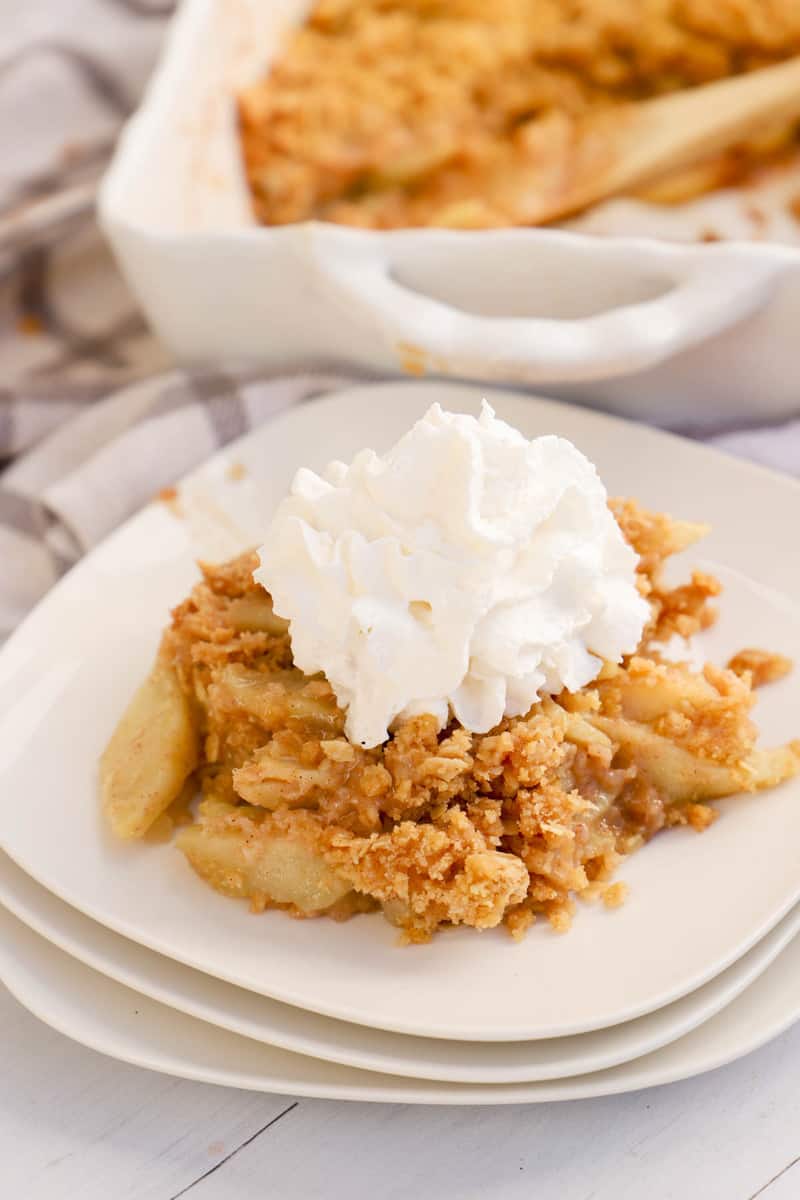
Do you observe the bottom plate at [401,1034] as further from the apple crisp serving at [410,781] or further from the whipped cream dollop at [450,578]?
the whipped cream dollop at [450,578]

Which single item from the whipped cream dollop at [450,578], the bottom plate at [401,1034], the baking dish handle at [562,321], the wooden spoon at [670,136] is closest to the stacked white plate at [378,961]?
the bottom plate at [401,1034]

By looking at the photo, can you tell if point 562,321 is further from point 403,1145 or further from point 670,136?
point 403,1145

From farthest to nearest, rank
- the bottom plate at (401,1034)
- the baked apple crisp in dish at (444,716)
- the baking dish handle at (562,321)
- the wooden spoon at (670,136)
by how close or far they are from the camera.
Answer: the wooden spoon at (670,136) → the baking dish handle at (562,321) → the baked apple crisp in dish at (444,716) → the bottom plate at (401,1034)

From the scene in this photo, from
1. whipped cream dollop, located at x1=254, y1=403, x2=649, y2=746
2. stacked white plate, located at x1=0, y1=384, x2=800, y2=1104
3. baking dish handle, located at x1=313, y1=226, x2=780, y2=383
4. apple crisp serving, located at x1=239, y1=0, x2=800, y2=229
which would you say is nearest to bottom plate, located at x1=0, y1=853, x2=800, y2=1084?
stacked white plate, located at x1=0, y1=384, x2=800, y2=1104

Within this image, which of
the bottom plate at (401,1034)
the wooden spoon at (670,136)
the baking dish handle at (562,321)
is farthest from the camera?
the wooden spoon at (670,136)

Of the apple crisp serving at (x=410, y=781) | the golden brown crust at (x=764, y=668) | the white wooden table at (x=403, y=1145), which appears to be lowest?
the white wooden table at (x=403, y=1145)

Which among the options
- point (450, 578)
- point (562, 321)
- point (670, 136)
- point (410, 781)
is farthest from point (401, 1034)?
point (670, 136)

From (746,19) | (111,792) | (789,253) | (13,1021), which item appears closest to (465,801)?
(111,792)

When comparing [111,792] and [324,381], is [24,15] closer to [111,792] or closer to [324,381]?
[324,381]
